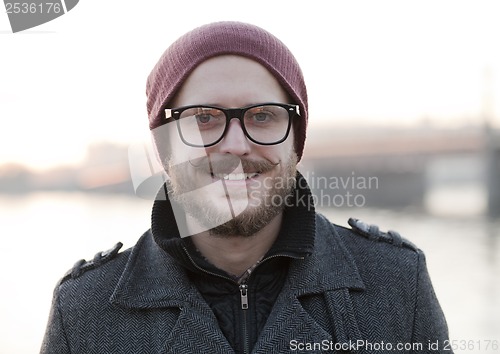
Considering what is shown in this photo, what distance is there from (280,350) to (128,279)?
63 cm

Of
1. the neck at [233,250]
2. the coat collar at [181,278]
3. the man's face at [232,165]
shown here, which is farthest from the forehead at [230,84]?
the coat collar at [181,278]

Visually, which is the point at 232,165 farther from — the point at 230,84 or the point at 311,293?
the point at 311,293

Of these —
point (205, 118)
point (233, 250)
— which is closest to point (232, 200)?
point (233, 250)

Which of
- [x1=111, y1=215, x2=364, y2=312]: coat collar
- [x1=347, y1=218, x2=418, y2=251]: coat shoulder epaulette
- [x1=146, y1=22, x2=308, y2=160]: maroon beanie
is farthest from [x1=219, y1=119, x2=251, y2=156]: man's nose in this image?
[x1=347, y1=218, x2=418, y2=251]: coat shoulder epaulette

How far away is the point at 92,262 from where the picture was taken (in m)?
2.22

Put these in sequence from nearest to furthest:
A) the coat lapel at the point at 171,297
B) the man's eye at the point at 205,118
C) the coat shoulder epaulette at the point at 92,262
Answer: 1. the coat lapel at the point at 171,297
2. the man's eye at the point at 205,118
3. the coat shoulder epaulette at the point at 92,262

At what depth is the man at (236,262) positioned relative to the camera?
197cm

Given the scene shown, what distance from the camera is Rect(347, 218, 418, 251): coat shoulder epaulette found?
2.26 metres

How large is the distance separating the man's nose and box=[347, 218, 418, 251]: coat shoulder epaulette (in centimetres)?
65

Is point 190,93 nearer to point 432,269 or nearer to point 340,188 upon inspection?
point 340,188

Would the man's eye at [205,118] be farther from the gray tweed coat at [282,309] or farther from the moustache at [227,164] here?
the gray tweed coat at [282,309]

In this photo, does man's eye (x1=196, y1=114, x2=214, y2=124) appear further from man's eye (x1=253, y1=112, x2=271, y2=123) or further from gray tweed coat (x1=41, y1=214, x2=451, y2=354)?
gray tweed coat (x1=41, y1=214, x2=451, y2=354)

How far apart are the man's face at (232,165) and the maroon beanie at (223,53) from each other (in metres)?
0.03

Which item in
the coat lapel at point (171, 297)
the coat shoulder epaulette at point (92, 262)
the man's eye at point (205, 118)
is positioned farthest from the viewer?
the coat shoulder epaulette at point (92, 262)
